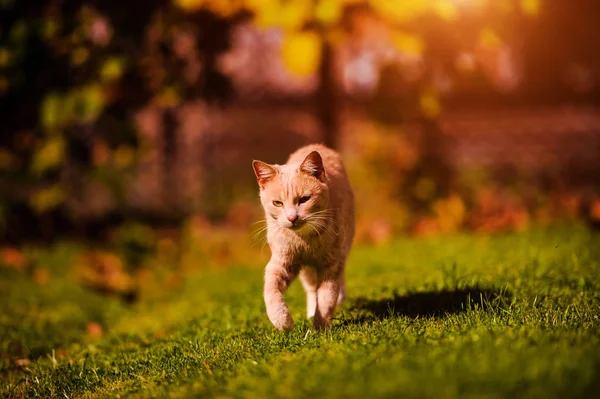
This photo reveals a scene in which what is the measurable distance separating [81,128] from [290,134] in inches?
224

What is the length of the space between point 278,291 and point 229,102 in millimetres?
6069

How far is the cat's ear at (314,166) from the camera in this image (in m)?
3.65

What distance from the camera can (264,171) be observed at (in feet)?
12.6

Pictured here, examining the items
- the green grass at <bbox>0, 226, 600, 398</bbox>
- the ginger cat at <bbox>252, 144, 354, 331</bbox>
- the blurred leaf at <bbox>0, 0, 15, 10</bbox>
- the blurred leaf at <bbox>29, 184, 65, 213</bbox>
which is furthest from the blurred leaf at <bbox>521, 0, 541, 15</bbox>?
the blurred leaf at <bbox>29, 184, 65, 213</bbox>

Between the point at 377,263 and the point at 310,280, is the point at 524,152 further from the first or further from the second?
the point at 310,280

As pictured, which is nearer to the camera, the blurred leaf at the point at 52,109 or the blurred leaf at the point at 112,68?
the blurred leaf at the point at 112,68

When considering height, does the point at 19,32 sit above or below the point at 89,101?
above

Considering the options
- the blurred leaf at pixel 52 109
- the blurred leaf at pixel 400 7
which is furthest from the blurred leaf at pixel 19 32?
the blurred leaf at pixel 400 7

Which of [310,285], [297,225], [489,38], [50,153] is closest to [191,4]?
[50,153]

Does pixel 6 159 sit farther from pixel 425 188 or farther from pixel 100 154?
pixel 425 188

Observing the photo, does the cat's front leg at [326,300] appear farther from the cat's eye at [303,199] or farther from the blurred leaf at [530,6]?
the blurred leaf at [530,6]

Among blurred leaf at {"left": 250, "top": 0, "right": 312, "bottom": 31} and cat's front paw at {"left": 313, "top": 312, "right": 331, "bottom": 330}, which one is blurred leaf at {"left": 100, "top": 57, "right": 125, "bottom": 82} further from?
cat's front paw at {"left": 313, "top": 312, "right": 331, "bottom": 330}

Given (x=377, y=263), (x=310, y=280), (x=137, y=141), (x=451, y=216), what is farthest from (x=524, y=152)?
(x=310, y=280)

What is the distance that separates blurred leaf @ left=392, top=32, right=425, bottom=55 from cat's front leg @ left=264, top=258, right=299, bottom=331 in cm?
377
